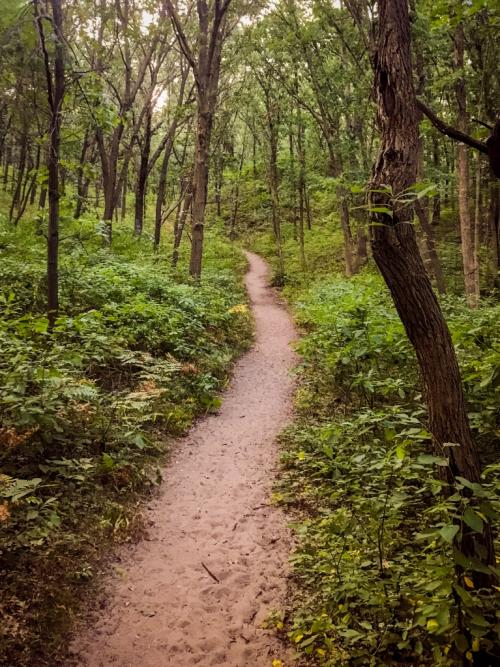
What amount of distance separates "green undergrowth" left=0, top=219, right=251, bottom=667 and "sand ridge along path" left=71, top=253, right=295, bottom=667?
1.12 feet

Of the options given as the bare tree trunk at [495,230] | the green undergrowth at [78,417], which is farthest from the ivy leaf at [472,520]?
the bare tree trunk at [495,230]

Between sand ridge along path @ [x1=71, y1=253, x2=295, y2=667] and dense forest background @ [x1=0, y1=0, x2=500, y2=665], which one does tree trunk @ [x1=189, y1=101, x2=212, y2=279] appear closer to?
dense forest background @ [x1=0, y1=0, x2=500, y2=665]

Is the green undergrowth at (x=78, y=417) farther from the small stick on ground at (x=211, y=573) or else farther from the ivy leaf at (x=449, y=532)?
the ivy leaf at (x=449, y=532)

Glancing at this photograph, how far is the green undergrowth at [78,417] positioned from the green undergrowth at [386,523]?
2065 millimetres

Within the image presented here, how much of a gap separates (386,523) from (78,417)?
13.4 ft

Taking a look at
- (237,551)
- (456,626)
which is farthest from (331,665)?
(237,551)

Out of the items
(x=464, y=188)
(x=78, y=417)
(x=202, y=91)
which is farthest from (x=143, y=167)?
(x=78, y=417)

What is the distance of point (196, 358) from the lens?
9805mm

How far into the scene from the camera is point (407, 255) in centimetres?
288

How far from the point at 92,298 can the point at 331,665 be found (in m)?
8.59

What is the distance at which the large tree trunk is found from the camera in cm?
284

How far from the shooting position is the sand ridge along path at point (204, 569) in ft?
12.1

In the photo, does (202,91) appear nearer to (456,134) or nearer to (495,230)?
(456,134)

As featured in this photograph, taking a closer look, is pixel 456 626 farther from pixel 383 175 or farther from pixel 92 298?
pixel 92 298
